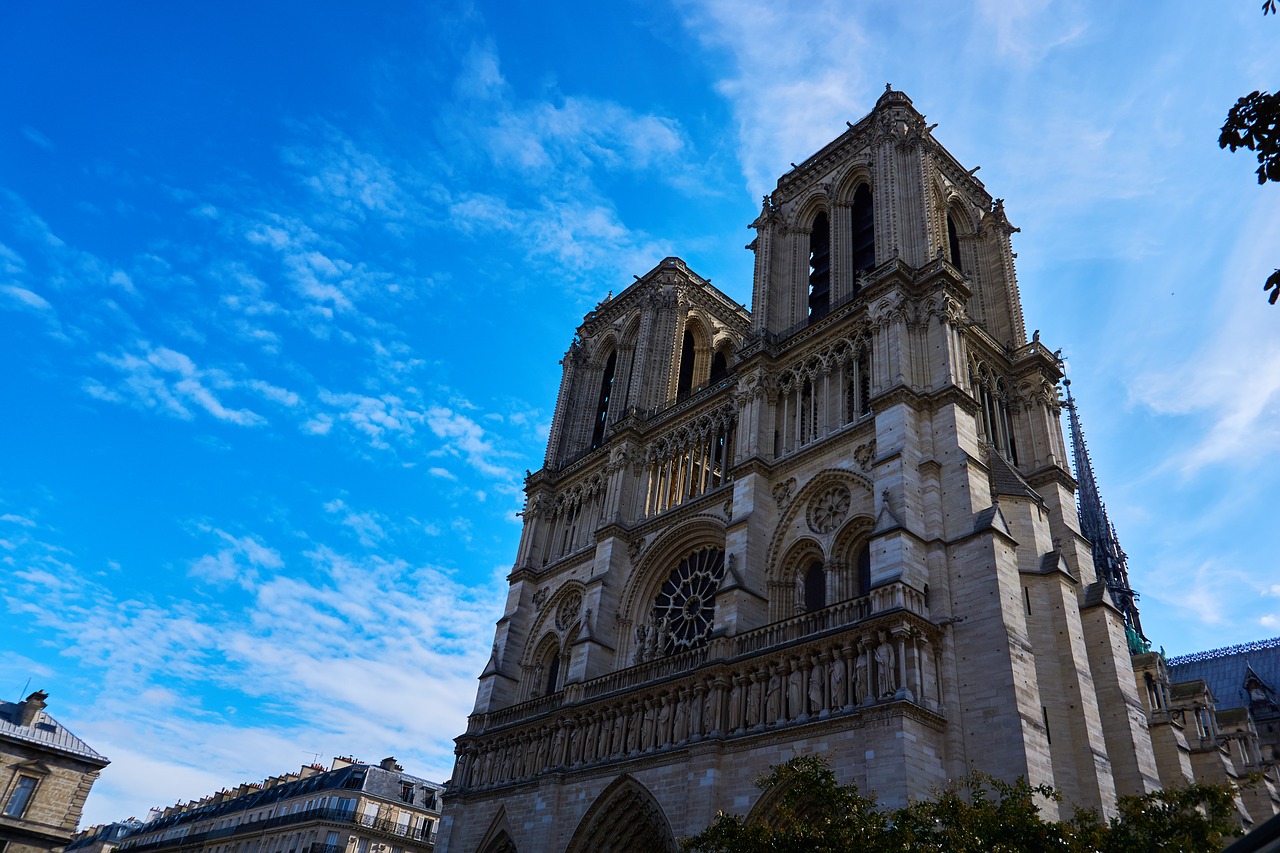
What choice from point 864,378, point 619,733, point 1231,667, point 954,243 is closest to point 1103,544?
point 1231,667

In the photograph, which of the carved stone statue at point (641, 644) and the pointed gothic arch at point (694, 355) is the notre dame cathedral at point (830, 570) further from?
the pointed gothic arch at point (694, 355)

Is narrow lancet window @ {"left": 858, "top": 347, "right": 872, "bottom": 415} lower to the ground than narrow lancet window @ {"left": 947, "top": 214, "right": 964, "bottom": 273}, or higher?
lower

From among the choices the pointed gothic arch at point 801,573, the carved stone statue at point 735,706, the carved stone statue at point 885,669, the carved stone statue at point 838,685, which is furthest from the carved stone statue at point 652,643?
the carved stone statue at point 885,669

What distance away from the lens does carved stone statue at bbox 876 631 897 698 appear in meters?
18.1

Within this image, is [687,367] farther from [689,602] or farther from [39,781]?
[39,781]

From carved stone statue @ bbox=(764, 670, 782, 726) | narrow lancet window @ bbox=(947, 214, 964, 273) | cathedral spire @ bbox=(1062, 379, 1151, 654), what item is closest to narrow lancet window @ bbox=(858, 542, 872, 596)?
carved stone statue @ bbox=(764, 670, 782, 726)

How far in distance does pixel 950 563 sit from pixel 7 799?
1256 inches

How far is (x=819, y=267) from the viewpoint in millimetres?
32562

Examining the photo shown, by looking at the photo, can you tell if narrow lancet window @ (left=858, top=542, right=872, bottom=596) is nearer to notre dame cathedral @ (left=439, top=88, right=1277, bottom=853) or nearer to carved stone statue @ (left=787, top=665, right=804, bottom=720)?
notre dame cathedral @ (left=439, top=88, right=1277, bottom=853)

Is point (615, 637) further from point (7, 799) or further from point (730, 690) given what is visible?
point (7, 799)

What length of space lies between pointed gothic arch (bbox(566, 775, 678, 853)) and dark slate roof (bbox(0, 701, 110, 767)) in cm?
2137

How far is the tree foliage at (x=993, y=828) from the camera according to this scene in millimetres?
12461

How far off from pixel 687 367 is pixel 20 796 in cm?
2868

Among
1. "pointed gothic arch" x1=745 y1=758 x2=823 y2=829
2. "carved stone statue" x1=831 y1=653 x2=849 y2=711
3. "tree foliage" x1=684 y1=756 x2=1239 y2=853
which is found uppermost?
"carved stone statue" x1=831 y1=653 x2=849 y2=711
